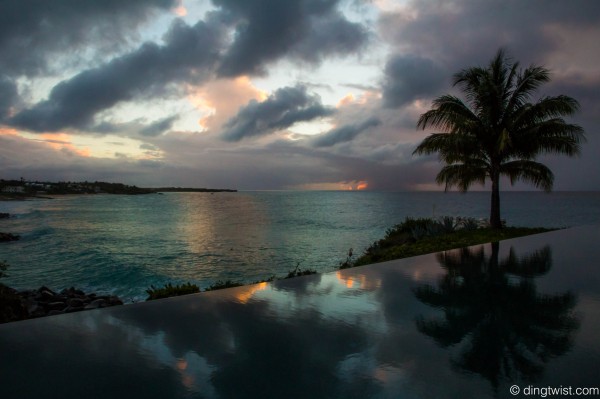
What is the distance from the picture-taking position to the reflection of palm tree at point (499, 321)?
7.59 feet

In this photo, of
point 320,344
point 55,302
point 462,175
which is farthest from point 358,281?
point 462,175

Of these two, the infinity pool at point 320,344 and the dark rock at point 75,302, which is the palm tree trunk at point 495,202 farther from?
the dark rock at point 75,302

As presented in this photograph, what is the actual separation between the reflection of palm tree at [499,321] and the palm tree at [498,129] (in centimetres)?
992

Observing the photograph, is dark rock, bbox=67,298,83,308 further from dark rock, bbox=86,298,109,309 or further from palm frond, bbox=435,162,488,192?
palm frond, bbox=435,162,488,192

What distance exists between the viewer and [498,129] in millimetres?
14164

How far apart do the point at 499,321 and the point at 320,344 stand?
5.43 feet

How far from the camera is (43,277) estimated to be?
49.8 ft

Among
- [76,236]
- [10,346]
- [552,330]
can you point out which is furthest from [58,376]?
[76,236]

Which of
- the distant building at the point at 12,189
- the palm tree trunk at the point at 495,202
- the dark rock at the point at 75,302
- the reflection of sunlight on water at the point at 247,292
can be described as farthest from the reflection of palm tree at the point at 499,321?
the distant building at the point at 12,189

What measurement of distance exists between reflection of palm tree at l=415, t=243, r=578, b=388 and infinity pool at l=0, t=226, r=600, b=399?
0.01 meters

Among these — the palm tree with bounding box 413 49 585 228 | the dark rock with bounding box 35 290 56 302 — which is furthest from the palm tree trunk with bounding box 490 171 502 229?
the dark rock with bounding box 35 290 56 302

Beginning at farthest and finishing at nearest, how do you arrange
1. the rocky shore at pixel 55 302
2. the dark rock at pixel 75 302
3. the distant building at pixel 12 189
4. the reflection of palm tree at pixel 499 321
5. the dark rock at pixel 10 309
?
the distant building at pixel 12 189
the dark rock at pixel 75 302
the rocky shore at pixel 55 302
the dark rock at pixel 10 309
the reflection of palm tree at pixel 499 321

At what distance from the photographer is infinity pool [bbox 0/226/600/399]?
6.64 feet

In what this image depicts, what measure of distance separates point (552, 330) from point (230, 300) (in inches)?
114
